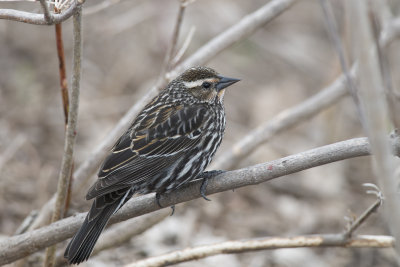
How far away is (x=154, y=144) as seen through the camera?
4.40 meters

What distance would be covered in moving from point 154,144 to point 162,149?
0.07 meters

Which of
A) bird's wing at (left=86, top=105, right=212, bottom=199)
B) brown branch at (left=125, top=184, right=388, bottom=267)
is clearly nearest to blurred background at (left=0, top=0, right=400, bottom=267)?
brown branch at (left=125, top=184, right=388, bottom=267)

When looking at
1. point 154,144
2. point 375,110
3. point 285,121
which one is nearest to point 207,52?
point 154,144

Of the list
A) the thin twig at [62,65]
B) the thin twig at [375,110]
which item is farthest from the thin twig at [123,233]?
the thin twig at [375,110]

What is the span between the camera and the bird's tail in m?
3.76

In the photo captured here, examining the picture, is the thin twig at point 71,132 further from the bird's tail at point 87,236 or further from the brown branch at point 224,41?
the brown branch at point 224,41

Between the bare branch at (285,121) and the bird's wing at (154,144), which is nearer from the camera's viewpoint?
the bird's wing at (154,144)

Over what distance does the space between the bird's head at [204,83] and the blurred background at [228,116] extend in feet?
2.69

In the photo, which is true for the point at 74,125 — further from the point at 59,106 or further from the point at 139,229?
the point at 59,106

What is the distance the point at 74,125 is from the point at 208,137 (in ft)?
3.68

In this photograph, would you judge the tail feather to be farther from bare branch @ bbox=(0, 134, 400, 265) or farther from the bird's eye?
the bird's eye

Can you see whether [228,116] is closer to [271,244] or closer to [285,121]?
[285,121]

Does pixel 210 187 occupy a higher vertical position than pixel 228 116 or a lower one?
higher

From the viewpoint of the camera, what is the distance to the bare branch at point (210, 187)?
3.33 m
